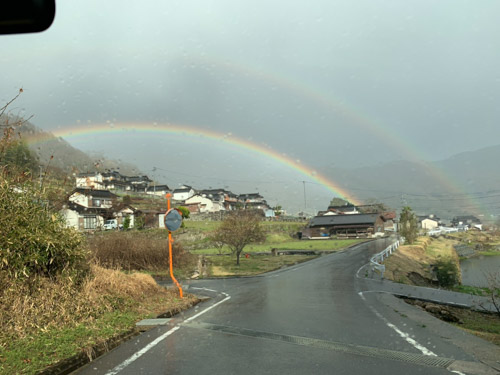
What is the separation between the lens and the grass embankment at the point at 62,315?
5.75 metres

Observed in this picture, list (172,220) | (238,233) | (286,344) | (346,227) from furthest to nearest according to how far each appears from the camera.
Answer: (346,227) < (238,233) < (172,220) < (286,344)

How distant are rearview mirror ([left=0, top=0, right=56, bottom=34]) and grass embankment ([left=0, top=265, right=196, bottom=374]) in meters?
4.12

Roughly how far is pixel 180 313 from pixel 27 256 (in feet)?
12.6

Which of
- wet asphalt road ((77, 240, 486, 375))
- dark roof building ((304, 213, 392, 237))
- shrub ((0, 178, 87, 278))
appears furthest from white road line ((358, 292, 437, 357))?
dark roof building ((304, 213, 392, 237))

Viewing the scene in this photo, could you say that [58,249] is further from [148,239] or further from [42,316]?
[148,239]

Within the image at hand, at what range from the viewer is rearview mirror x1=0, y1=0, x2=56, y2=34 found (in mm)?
3070

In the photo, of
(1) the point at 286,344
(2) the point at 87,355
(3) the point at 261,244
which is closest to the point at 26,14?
(2) the point at 87,355

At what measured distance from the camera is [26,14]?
3.14m

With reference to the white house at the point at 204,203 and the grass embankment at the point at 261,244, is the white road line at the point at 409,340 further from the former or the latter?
the white house at the point at 204,203

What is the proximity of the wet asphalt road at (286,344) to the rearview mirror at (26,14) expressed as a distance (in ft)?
13.9

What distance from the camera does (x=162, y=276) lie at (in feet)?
67.9

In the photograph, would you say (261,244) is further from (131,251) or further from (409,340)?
(409,340)

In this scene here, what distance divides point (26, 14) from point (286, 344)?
571 centimetres

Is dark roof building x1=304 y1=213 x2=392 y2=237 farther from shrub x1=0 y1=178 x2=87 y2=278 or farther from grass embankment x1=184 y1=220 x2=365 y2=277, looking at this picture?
shrub x1=0 y1=178 x2=87 y2=278
